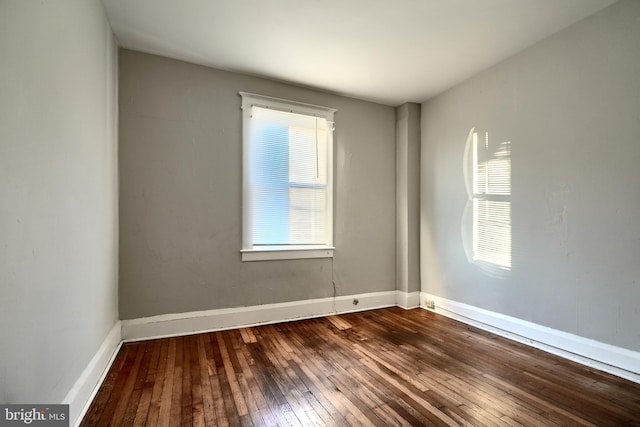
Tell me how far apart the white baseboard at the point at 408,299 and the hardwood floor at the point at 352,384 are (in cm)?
91

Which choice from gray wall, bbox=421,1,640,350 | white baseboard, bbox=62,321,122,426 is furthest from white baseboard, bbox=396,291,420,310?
white baseboard, bbox=62,321,122,426

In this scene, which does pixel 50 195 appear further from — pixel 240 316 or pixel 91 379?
pixel 240 316

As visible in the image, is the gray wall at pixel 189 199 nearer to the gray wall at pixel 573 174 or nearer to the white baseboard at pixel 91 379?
the white baseboard at pixel 91 379

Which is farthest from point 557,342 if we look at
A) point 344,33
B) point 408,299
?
point 344,33

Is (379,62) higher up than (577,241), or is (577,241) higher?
(379,62)

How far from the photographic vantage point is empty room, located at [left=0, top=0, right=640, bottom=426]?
1.51m

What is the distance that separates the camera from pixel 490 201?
302 centimetres

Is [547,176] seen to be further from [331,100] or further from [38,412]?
[38,412]

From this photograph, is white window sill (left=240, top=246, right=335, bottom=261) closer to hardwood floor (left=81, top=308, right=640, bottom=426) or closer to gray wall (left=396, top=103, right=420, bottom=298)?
hardwood floor (left=81, top=308, right=640, bottom=426)

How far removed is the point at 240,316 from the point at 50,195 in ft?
6.94

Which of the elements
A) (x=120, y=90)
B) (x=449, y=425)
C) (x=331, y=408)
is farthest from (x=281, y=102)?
(x=449, y=425)

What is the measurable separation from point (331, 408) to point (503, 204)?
242 centimetres

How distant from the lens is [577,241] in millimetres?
2355

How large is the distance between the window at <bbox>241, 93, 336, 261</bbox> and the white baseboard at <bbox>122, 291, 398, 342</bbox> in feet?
1.84
